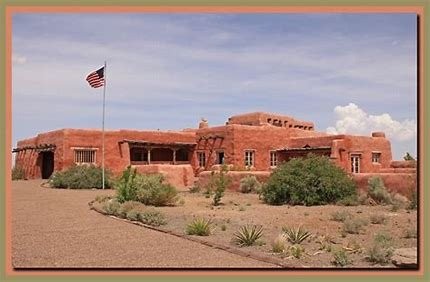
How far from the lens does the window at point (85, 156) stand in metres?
28.8

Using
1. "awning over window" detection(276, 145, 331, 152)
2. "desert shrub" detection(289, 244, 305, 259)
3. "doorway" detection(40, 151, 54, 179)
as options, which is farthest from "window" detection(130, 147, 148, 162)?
"desert shrub" detection(289, 244, 305, 259)

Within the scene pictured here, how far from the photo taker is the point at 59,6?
8.00 metres

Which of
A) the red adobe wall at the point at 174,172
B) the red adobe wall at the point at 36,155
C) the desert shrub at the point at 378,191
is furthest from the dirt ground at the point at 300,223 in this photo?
the red adobe wall at the point at 36,155

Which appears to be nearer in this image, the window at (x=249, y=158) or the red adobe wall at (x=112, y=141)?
the red adobe wall at (x=112, y=141)

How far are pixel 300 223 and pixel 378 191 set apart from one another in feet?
18.4

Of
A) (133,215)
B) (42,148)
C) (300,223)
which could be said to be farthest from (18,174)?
(300,223)

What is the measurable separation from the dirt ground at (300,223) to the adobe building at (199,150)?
28.7 feet

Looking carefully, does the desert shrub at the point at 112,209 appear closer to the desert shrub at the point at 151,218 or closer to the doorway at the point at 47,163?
the desert shrub at the point at 151,218

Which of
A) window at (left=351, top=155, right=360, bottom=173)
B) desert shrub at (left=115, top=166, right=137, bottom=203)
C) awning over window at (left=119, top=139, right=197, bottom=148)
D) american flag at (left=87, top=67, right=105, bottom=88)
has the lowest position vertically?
desert shrub at (left=115, top=166, right=137, bottom=203)

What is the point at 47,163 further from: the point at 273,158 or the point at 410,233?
the point at 410,233

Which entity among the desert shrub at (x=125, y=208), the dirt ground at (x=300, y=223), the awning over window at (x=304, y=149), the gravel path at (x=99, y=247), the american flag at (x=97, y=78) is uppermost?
the american flag at (x=97, y=78)

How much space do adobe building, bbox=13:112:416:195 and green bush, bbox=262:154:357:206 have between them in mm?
6802

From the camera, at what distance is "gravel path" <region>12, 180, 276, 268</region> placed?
834cm

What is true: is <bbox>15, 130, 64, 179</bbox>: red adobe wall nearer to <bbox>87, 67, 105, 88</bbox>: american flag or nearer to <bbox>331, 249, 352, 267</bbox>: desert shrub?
<bbox>87, 67, 105, 88</bbox>: american flag
